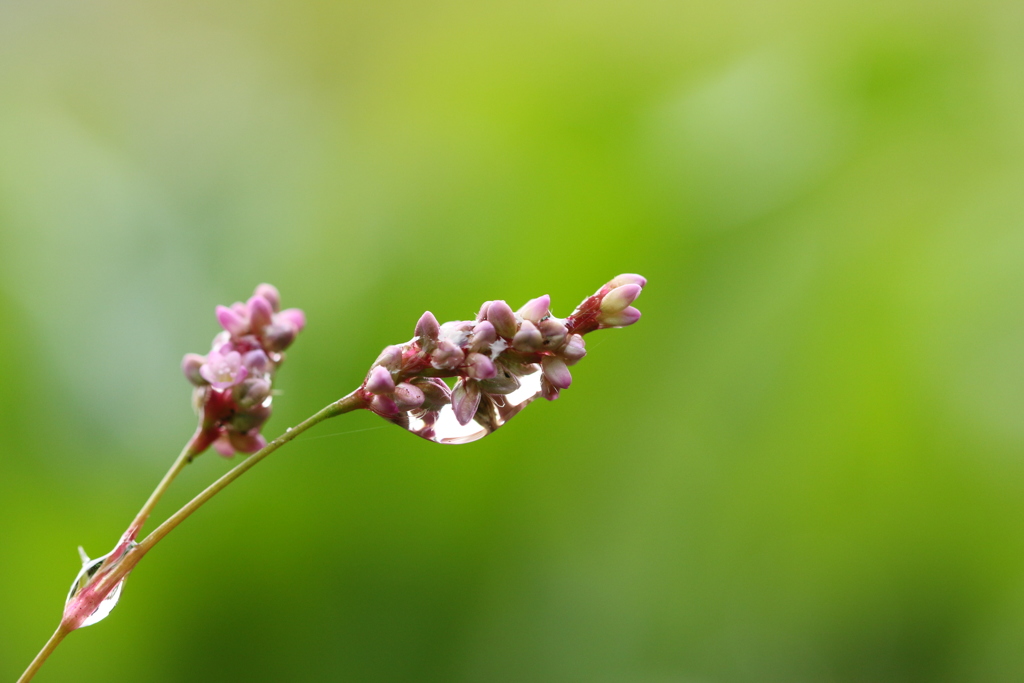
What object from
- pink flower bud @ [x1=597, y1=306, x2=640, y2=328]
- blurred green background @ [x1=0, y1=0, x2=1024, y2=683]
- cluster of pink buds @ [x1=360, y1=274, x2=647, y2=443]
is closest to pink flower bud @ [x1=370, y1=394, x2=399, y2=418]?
cluster of pink buds @ [x1=360, y1=274, x2=647, y2=443]

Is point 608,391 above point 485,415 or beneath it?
above

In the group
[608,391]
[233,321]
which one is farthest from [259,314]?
[608,391]

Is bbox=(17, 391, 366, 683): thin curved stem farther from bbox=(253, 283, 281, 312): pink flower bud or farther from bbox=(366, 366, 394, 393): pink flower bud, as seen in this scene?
bbox=(253, 283, 281, 312): pink flower bud

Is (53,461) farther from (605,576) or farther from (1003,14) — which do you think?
(1003,14)

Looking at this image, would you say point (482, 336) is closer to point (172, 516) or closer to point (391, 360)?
point (391, 360)

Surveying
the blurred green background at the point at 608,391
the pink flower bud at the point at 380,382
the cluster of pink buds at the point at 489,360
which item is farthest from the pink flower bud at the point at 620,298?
the blurred green background at the point at 608,391

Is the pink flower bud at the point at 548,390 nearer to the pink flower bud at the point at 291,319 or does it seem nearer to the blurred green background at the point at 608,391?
the pink flower bud at the point at 291,319

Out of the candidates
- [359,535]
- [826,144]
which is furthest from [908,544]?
[359,535]
